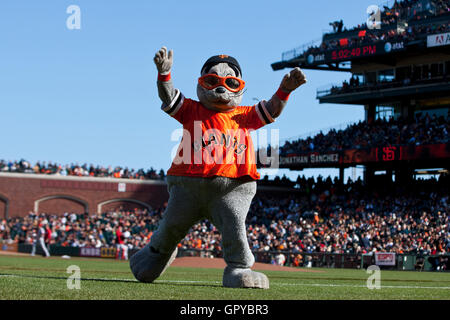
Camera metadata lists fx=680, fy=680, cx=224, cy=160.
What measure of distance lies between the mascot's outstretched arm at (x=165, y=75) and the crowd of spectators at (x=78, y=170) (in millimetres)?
35776

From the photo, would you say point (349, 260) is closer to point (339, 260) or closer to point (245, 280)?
point (339, 260)

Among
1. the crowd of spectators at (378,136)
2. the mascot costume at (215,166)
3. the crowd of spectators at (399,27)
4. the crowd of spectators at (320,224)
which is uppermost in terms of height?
the crowd of spectators at (399,27)

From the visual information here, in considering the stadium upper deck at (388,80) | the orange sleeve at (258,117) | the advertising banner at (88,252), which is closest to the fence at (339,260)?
the advertising banner at (88,252)

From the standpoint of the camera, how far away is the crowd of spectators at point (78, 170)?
41.7 meters

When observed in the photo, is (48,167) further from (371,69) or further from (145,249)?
(145,249)

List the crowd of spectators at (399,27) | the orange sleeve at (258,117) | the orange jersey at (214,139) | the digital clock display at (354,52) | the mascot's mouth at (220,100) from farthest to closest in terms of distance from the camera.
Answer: the digital clock display at (354,52)
the crowd of spectators at (399,27)
the orange sleeve at (258,117)
the mascot's mouth at (220,100)
the orange jersey at (214,139)

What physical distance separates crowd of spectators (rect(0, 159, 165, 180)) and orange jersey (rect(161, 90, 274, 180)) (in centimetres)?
3564

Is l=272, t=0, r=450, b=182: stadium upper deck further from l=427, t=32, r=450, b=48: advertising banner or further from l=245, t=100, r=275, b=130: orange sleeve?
l=245, t=100, r=275, b=130: orange sleeve

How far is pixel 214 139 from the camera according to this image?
7348 millimetres

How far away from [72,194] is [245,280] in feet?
120

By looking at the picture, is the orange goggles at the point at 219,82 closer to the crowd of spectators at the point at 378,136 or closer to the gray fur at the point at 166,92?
the gray fur at the point at 166,92

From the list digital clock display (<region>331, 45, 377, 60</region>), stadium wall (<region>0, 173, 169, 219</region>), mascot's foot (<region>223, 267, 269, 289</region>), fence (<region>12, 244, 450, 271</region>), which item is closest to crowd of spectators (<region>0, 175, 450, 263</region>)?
fence (<region>12, 244, 450, 271</region>)
